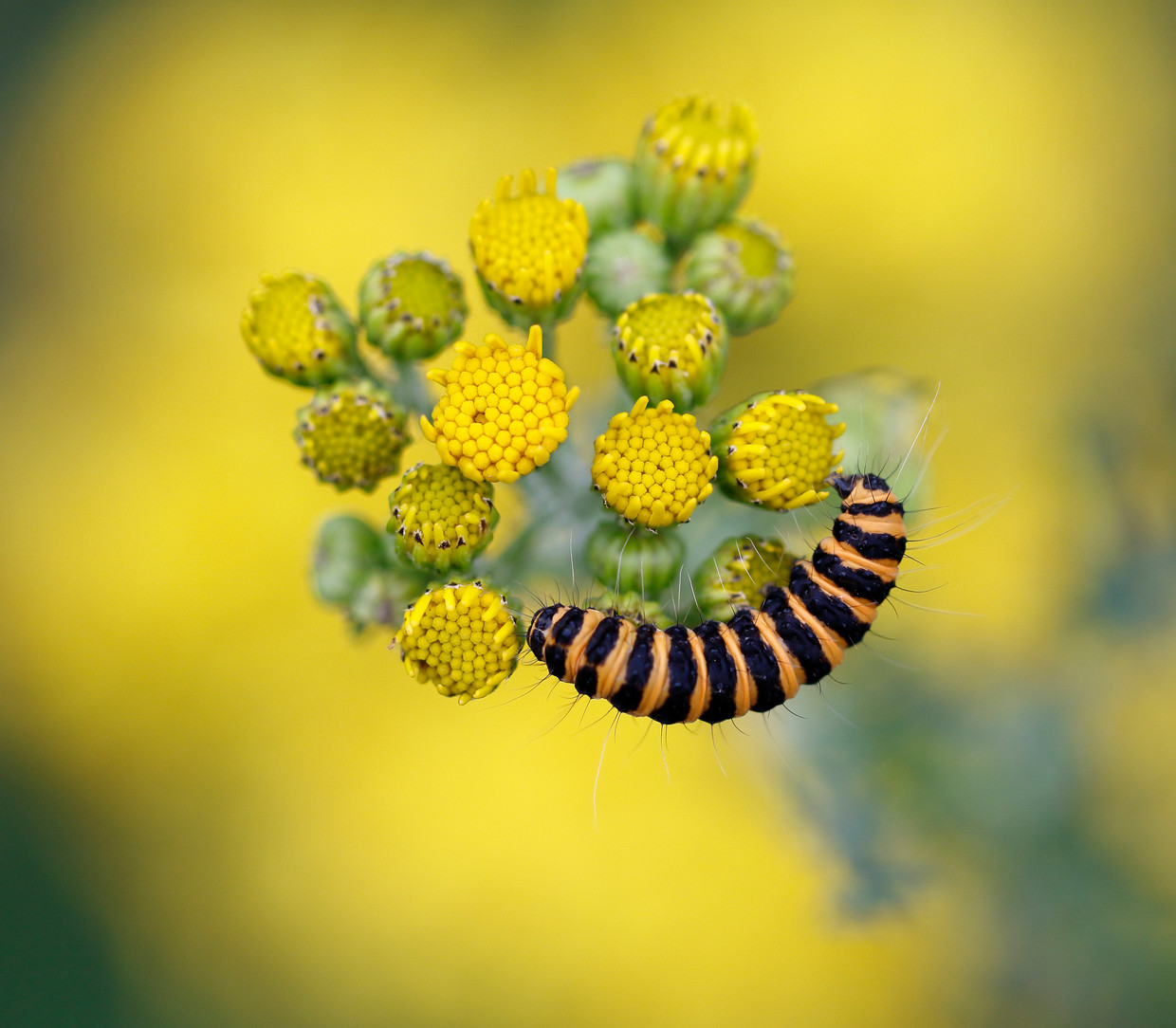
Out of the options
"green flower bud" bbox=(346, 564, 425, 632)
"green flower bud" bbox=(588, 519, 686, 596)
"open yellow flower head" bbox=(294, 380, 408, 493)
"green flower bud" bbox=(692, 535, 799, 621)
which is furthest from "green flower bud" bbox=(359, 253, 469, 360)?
"green flower bud" bbox=(692, 535, 799, 621)

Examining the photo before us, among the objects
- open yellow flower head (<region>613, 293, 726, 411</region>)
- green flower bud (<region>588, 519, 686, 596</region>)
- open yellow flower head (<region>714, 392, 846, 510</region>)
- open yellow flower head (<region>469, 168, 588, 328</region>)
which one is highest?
open yellow flower head (<region>469, 168, 588, 328</region>)

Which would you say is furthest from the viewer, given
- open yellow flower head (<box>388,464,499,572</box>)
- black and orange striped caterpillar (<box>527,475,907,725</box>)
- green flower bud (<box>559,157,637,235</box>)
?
green flower bud (<box>559,157,637,235</box>)

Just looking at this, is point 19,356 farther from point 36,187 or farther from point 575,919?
point 575,919

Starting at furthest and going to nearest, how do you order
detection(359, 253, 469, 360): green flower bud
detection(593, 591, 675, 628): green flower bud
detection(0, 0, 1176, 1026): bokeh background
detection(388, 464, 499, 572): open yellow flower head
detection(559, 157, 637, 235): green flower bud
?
detection(0, 0, 1176, 1026): bokeh background, detection(559, 157, 637, 235): green flower bud, detection(359, 253, 469, 360): green flower bud, detection(593, 591, 675, 628): green flower bud, detection(388, 464, 499, 572): open yellow flower head

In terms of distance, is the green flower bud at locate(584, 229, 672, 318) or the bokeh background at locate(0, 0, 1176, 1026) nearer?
the green flower bud at locate(584, 229, 672, 318)

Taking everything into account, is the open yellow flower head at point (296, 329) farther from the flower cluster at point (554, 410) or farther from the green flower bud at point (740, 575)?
the green flower bud at point (740, 575)

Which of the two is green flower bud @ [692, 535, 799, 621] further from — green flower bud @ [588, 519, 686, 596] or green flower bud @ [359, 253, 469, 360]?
green flower bud @ [359, 253, 469, 360]
